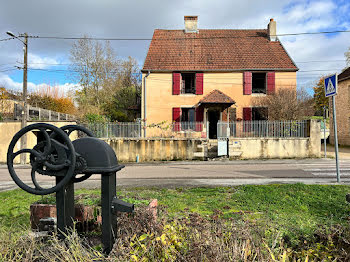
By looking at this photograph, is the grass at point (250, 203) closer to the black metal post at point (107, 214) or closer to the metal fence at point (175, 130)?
the black metal post at point (107, 214)

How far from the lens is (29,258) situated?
6.77 ft

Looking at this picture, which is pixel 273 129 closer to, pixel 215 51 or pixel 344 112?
pixel 215 51

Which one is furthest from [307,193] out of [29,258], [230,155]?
[230,155]

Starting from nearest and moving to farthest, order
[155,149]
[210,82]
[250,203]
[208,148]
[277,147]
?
1. [250,203]
2. [277,147]
3. [155,149]
4. [208,148]
5. [210,82]

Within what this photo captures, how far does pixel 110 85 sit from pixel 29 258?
28719 mm

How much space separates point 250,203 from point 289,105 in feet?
42.8

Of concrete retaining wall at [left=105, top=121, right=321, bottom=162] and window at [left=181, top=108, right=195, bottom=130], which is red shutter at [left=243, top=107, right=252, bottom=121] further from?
concrete retaining wall at [left=105, top=121, right=321, bottom=162]

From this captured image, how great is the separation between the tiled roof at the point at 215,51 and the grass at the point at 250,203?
15681 millimetres

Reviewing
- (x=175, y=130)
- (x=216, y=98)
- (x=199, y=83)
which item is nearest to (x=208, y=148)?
(x=175, y=130)

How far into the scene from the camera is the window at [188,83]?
20.8 meters

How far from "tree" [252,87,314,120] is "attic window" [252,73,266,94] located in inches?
122

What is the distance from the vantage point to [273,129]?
15195mm

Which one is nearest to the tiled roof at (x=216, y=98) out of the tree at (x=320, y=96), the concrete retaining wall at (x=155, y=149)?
the concrete retaining wall at (x=155, y=149)

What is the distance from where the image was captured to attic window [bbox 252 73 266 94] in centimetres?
2059
